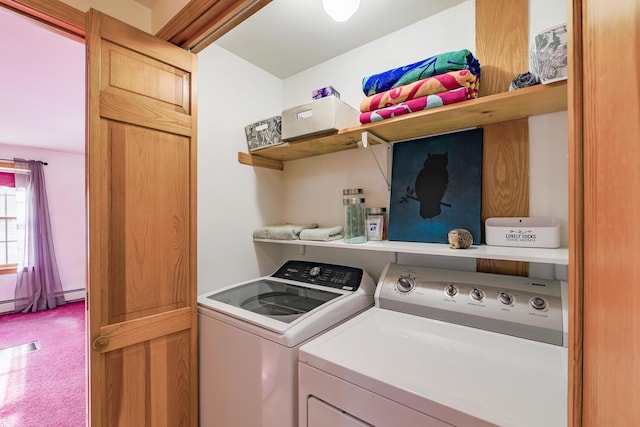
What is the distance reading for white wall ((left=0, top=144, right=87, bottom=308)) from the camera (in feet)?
15.5

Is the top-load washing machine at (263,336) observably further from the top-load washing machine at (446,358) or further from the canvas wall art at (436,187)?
the canvas wall art at (436,187)

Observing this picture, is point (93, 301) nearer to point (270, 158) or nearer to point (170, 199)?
point (170, 199)

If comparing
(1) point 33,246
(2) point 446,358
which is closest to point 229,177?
(2) point 446,358

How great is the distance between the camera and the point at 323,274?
180 cm

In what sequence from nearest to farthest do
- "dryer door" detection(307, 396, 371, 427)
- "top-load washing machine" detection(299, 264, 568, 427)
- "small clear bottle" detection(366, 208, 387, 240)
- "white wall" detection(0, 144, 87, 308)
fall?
"top-load washing machine" detection(299, 264, 568, 427), "dryer door" detection(307, 396, 371, 427), "small clear bottle" detection(366, 208, 387, 240), "white wall" detection(0, 144, 87, 308)

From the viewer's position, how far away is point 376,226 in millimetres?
1638

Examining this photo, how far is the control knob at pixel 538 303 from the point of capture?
3.60 ft

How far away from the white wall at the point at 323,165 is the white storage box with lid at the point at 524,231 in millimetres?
62

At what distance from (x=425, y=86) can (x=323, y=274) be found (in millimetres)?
1190

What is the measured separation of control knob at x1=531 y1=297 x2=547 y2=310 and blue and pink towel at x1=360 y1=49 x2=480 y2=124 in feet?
2.85

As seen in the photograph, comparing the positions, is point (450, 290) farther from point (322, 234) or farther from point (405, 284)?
point (322, 234)

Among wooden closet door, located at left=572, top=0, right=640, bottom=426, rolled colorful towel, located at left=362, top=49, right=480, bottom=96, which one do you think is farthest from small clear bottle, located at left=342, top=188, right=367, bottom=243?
wooden closet door, located at left=572, top=0, right=640, bottom=426

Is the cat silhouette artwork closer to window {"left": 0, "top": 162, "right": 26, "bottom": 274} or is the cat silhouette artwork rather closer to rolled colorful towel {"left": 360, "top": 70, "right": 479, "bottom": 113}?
rolled colorful towel {"left": 360, "top": 70, "right": 479, "bottom": 113}

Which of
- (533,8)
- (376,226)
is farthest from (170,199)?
(533,8)
